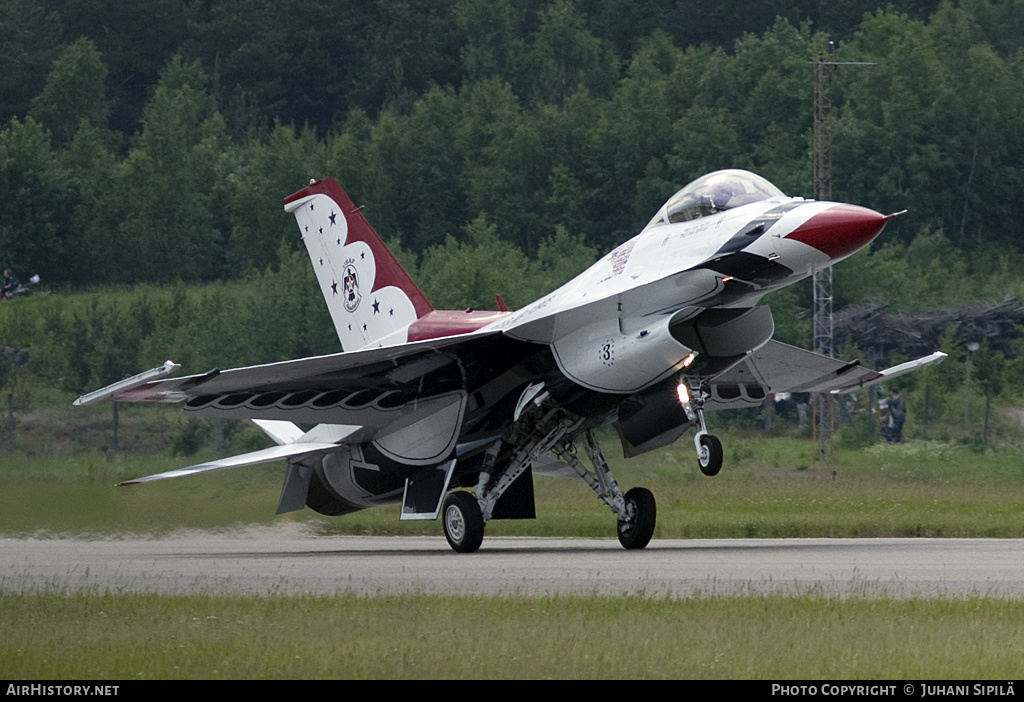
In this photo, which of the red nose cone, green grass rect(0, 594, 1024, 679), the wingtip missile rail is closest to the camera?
green grass rect(0, 594, 1024, 679)

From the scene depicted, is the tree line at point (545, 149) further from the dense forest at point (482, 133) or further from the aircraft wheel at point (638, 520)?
the aircraft wheel at point (638, 520)

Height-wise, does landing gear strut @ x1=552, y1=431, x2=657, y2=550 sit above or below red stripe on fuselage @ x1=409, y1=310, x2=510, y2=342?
below

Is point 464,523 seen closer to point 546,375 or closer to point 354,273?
point 546,375

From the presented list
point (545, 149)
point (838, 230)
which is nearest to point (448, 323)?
point (838, 230)

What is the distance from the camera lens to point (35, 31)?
253ft

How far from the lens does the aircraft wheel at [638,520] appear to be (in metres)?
16.5

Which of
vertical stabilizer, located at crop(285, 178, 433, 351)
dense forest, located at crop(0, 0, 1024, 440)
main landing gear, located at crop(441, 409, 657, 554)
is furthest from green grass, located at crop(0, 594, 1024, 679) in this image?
dense forest, located at crop(0, 0, 1024, 440)

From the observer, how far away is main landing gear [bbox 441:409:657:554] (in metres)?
16.5

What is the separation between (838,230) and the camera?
46.7 ft

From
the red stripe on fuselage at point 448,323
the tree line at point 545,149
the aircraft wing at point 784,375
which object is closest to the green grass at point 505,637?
the red stripe on fuselage at point 448,323

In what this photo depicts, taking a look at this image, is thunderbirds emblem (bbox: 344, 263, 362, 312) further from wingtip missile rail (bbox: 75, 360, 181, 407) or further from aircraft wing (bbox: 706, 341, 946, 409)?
aircraft wing (bbox: 706, 341, 946, 409)

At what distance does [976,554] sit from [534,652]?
7.52 metres

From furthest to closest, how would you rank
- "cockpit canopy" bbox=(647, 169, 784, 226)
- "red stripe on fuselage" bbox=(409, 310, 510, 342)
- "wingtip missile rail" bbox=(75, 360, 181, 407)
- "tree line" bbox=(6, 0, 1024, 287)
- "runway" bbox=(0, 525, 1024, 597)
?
"tree line" bbox=(6, 0, 1024, 287)
"red stripe on fuselage" bbox=(409, 310, 510, 342)
"cockpit canopy" bbox=(647, 169, 784, 226)
"wingtip missile rail" bbox=(75, 360, 181, 407)
"runway" bbox=(0, 525, 1024, 597)
